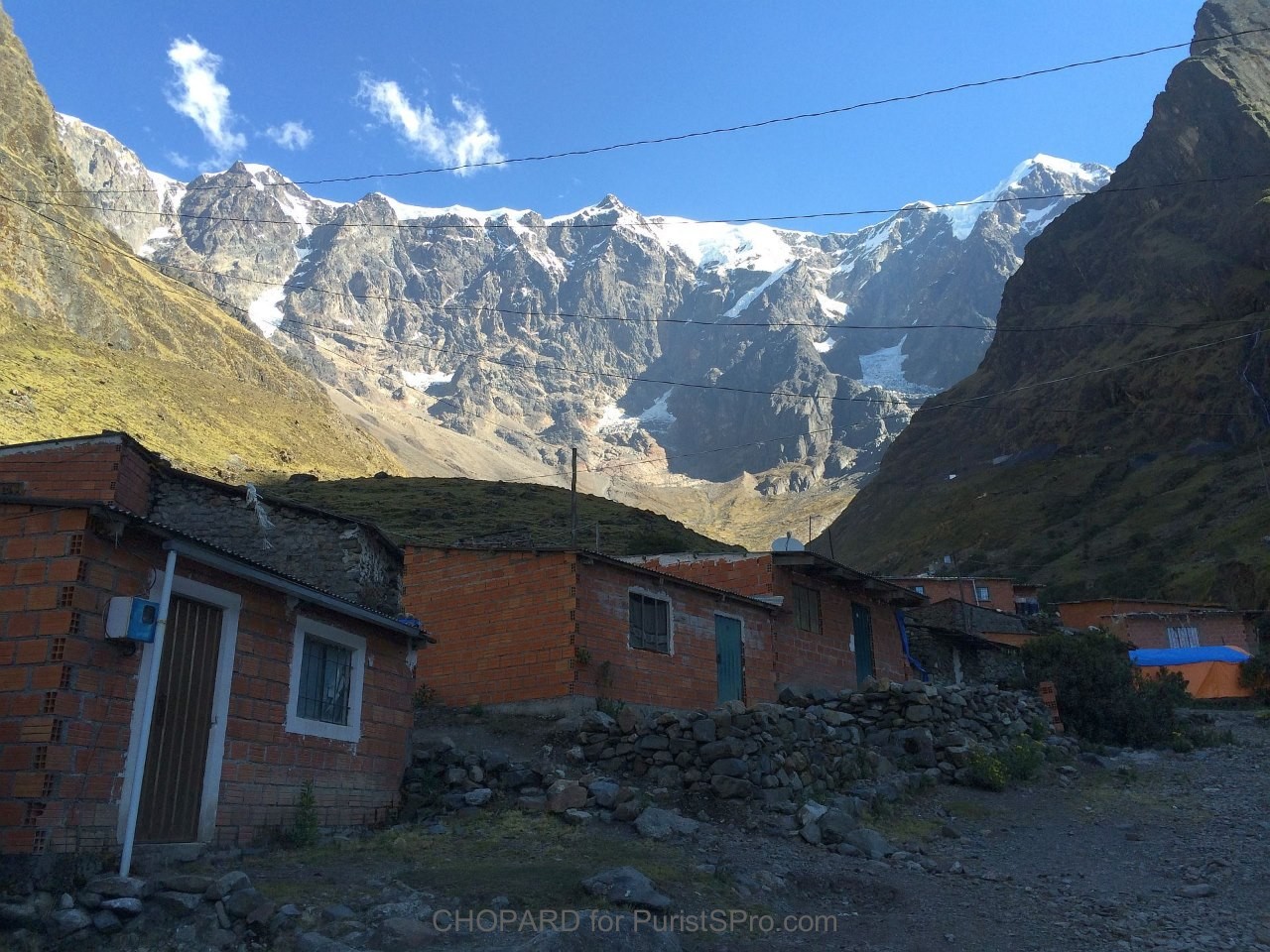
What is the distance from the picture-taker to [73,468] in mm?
16250

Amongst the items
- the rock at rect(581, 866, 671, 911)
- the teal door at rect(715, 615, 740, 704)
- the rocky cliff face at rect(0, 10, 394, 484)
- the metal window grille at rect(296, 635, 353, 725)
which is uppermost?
the rocky cliff face at rect(0, 10, 394, 484)

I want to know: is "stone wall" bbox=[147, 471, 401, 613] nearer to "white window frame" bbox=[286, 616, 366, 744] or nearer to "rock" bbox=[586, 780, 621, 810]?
"white window frame" bbox=[286, 616, 366, 744]

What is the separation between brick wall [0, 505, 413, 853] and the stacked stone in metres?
5.39

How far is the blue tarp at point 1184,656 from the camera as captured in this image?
122 ft

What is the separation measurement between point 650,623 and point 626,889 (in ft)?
31.4

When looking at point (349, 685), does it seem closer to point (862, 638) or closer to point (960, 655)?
point (862, 638)

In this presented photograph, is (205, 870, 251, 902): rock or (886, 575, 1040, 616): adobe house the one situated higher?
(886, 575, 1040, 616): adobe house

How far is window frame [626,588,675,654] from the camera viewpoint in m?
17.9

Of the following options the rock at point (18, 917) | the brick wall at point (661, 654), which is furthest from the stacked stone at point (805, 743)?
the rock at point (18, 917)

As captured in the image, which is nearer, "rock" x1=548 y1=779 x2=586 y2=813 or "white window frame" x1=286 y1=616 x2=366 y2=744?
"white window frame" x1=286 y1=616 x2=366 y2=744

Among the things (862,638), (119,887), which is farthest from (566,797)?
(862,638)

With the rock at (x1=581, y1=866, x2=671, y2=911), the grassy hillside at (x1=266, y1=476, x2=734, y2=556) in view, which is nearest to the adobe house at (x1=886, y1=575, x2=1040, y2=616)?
the grassy hillside at (x1=266, y1=476, x2=734, y2=556)

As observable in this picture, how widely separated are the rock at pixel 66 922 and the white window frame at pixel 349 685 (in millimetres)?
3704

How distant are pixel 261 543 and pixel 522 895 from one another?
12274 millimetres
